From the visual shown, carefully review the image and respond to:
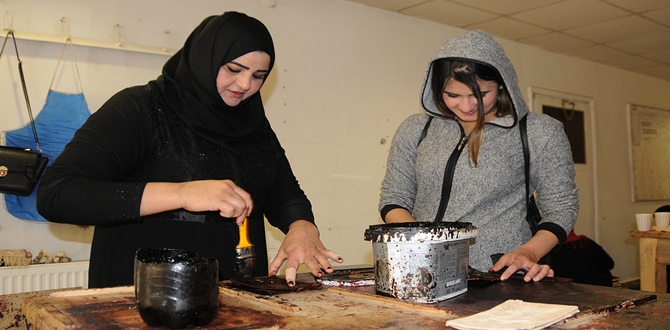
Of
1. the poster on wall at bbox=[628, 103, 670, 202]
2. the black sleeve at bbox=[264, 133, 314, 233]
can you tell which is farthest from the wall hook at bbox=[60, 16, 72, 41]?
the poster on wall at bbox=[628, 103, 670, 202]

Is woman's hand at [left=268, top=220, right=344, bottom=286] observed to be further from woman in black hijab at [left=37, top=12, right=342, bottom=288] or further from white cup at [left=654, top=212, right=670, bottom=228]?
white cup at [left=654, top=212, right=670, bottom=228]

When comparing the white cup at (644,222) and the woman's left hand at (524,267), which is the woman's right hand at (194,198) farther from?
the white cup at (644,222)

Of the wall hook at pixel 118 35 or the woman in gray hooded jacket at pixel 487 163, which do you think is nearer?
the woman in gray hooded jacket at pixel 487 163

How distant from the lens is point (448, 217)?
1.73 meters

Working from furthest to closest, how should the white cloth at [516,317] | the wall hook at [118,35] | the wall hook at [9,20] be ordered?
1. the wall hook at [118,35]
2. the wall hook at [9,20]
3. the white cloth at [516,317]

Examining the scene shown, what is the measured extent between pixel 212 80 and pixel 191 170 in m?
0.26

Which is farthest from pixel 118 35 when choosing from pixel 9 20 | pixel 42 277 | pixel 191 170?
pixel 191 170

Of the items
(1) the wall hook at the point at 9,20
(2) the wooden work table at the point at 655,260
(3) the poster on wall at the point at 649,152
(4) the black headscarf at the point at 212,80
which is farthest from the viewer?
(3) the poster on wall at the point at 649,152

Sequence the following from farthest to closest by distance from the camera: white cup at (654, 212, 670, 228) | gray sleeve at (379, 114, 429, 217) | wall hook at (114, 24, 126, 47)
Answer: white cup at (654, 212, 670, 228)
wall hook at (114, 24, 126, 47)
gray sleeve at (379, 114, 429, 217)

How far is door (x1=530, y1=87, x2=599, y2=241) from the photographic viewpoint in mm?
5590

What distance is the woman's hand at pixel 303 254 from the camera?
1.40m

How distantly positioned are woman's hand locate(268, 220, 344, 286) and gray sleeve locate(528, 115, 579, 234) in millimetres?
712

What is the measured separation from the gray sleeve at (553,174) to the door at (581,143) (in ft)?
13.1

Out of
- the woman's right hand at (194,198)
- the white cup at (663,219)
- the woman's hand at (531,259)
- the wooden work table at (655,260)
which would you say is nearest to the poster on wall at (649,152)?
the white cup at (663,219)
